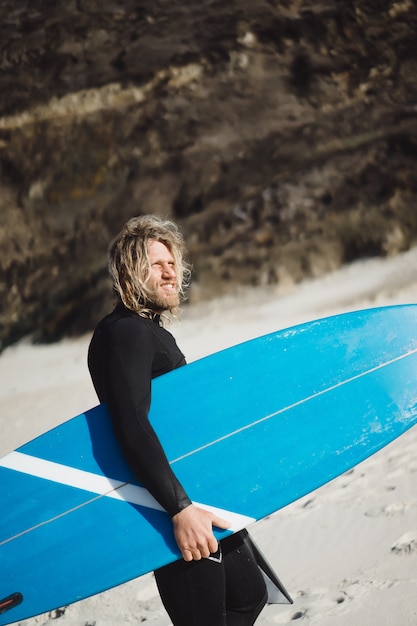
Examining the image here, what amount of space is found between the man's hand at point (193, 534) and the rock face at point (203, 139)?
5148 mm

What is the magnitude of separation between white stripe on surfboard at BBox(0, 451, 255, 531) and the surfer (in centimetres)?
6

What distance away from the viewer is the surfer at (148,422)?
52.4 inches

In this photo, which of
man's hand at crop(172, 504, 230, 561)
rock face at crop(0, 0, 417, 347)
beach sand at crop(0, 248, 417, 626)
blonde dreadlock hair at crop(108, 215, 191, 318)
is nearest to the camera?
man's hand at crop(172, 504, 230, 561)

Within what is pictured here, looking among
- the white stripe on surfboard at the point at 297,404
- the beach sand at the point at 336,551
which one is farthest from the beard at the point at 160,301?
the white stripe on surfboard at the point at 297,404

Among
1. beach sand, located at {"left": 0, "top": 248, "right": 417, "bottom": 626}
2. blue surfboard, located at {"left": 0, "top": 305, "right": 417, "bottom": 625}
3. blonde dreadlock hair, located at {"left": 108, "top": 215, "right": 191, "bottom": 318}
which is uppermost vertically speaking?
blonde dreadlock hair, located at {"left": 108, "top": 215, "right": 191, "bottom": 318}

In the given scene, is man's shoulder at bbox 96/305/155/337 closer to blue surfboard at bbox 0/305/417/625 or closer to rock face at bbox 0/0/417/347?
blue surfboard at bbox 0/305/417/625

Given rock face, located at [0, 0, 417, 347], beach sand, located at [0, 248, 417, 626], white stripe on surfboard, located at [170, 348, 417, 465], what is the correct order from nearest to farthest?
white stripe on surfboard, located at [170, 348, 417, 465] < beach sand, located at [0, 248, 417, 626] < rock face, located at [0, 0, 417, 347]

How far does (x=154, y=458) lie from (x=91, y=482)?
37cm

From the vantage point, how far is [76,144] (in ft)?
24.2

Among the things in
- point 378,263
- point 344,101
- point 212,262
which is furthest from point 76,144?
point 378,263

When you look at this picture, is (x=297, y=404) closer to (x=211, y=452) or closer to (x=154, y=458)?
(x=211, y=452)

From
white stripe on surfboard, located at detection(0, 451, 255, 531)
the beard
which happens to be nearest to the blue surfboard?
white stripe on surfboard, located at detection(0, 451, 255, 531)

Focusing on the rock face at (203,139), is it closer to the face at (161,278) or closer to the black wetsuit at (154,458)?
the face at (161,278)

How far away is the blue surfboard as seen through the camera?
160 centimetres
